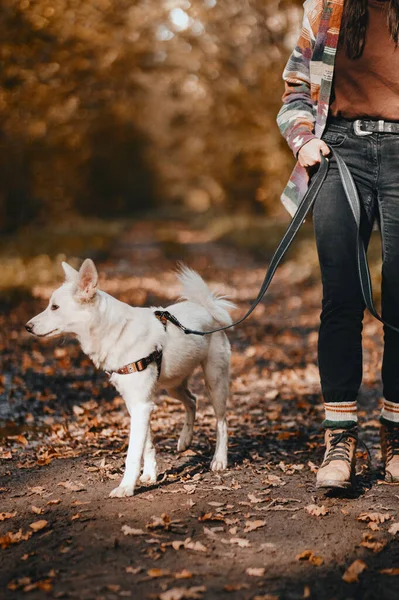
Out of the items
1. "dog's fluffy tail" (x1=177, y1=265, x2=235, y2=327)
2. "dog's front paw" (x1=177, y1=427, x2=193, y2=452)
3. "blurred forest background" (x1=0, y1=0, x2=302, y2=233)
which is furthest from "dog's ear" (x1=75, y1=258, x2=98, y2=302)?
"blurred forest background" (x1=0, y1=0, x2=302, y2=233)

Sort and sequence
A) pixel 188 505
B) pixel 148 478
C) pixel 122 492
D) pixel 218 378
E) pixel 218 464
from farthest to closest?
pixel 218 378 → pixel 218 464 → pixel 148 478 → pixel 122 492 → pixel 188 505

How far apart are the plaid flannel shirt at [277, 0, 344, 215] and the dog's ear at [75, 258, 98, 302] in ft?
3.94

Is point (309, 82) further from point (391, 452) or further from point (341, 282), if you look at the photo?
point (391, 452)

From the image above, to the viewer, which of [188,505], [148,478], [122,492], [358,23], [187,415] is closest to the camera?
[358,23]

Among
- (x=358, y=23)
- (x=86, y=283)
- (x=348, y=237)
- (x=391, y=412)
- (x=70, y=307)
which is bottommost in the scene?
(x=391, y=412)

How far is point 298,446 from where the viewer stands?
566 cm

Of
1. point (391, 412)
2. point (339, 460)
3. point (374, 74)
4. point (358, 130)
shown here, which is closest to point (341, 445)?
point (339, 460)

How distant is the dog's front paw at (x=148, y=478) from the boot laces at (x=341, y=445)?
1.09m

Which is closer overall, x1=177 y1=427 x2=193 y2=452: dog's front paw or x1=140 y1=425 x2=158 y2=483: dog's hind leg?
x1=140 y1=425 x2=158 y2=483: dog's hind leg

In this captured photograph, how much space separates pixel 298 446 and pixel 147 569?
→ 2.66 m

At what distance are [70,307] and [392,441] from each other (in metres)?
2.04

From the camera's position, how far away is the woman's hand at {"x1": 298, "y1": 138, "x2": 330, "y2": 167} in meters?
4.01

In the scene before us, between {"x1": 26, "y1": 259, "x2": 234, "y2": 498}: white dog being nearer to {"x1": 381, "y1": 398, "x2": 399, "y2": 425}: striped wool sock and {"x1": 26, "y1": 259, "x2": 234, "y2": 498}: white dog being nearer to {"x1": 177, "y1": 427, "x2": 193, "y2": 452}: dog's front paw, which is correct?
{"x1": 177, "y1": 427, "x2": 193, "y2": 452}: dog's front paw

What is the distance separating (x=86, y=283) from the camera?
14.2ft
